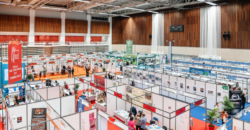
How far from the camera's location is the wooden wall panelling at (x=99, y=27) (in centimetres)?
3738

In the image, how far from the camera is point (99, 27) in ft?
125

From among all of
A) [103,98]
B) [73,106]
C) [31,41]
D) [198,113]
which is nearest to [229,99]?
[198,113]

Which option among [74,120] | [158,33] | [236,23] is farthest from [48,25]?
[74,120]

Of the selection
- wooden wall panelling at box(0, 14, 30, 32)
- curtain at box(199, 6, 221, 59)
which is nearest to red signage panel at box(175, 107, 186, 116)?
curtain at box(199, 6, 221, 59)

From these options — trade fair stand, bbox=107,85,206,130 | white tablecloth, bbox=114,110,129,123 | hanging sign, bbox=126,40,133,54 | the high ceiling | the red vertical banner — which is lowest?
white tablecloth, bbox=114,110,129,123

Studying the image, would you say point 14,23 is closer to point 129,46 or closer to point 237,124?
point 129,46

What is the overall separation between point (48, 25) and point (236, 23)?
29003mm

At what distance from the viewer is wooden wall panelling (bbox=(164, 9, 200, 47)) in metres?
26.5

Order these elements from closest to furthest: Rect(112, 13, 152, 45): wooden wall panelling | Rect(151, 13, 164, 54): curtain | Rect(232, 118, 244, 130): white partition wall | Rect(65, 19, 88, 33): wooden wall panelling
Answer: Rect(232, 118, 244, 130): white partition wall < Rect(151, 13, 164, 54): curtain < Rect(112, 13, 152, 45): wooden wall panelling < Rect(65, 19, 88, 33): wooden wall panelling

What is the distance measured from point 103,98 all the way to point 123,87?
158 cm

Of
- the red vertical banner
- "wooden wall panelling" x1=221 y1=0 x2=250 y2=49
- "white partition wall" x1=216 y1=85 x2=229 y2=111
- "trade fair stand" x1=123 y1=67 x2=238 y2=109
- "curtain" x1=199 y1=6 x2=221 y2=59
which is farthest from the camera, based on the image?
"curtain" x1=199 y1=6 x2=221 y2=59

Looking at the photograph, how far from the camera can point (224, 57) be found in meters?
23.9

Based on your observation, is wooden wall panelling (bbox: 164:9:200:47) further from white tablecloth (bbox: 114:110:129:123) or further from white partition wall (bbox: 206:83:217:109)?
white tablecloth (bbox: 114:110:129:123)

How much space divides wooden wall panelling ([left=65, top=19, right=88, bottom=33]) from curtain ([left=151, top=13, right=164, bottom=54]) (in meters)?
13.7
